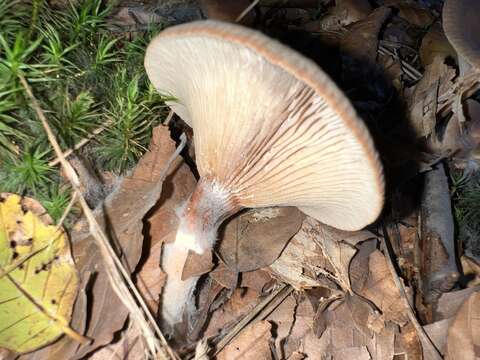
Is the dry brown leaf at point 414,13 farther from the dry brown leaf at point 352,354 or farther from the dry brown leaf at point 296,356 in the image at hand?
the dry brown leaf at point 296,356

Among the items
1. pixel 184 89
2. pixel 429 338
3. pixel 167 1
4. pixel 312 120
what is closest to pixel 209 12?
pixel 167 1

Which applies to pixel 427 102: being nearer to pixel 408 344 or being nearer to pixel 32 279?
pixel 408 344

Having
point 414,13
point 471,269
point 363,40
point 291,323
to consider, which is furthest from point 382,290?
point 414,13

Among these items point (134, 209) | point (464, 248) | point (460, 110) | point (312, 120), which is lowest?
point (464, 248)

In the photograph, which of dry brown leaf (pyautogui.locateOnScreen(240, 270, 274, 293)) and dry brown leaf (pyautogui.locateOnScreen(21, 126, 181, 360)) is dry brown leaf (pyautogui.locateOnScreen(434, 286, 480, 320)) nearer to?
dry brown leaf (pyautogui.locateOnScreen(240, 270, 274, 293))

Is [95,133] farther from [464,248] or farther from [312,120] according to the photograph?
[464,248]

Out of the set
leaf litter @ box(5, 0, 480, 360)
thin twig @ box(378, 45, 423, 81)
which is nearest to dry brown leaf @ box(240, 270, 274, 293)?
leaf litter @ box(5, 0, 480, 360)
